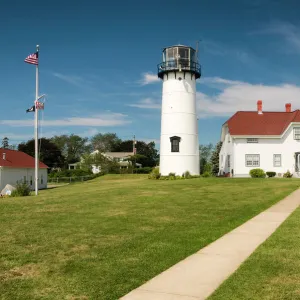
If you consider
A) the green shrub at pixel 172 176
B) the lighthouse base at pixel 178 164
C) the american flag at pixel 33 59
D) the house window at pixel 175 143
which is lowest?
the green shrub at pixel 172 176

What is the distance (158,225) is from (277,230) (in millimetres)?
3185

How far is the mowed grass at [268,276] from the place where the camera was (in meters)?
5.22

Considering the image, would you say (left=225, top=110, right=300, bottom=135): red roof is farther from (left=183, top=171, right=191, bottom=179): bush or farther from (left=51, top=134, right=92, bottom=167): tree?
(left=51, top=134, right=92, bottom=167): tree

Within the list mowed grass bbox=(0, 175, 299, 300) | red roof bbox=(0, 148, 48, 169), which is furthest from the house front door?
red roof bbox=(0, 148, 48, 169)

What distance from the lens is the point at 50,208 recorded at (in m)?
14.6

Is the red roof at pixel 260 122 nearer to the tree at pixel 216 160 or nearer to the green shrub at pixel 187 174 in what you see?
the green shrub at pixel 187 174

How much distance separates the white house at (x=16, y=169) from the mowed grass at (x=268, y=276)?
3595 cm

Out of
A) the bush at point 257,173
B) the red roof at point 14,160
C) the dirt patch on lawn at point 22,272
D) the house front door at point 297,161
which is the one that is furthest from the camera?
the red roof at point 14,160

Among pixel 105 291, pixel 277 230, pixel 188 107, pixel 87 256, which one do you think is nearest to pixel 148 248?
pixel 87 256

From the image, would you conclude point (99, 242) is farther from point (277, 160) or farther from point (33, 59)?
point (277, 160)

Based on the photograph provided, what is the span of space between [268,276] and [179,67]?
110 feet

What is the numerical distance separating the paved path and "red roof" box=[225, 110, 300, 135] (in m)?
29.1

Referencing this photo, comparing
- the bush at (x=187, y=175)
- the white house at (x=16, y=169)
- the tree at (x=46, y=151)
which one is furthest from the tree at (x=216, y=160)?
the tree at (x=46, y=151)

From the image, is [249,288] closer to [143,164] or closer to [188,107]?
[188,107]
